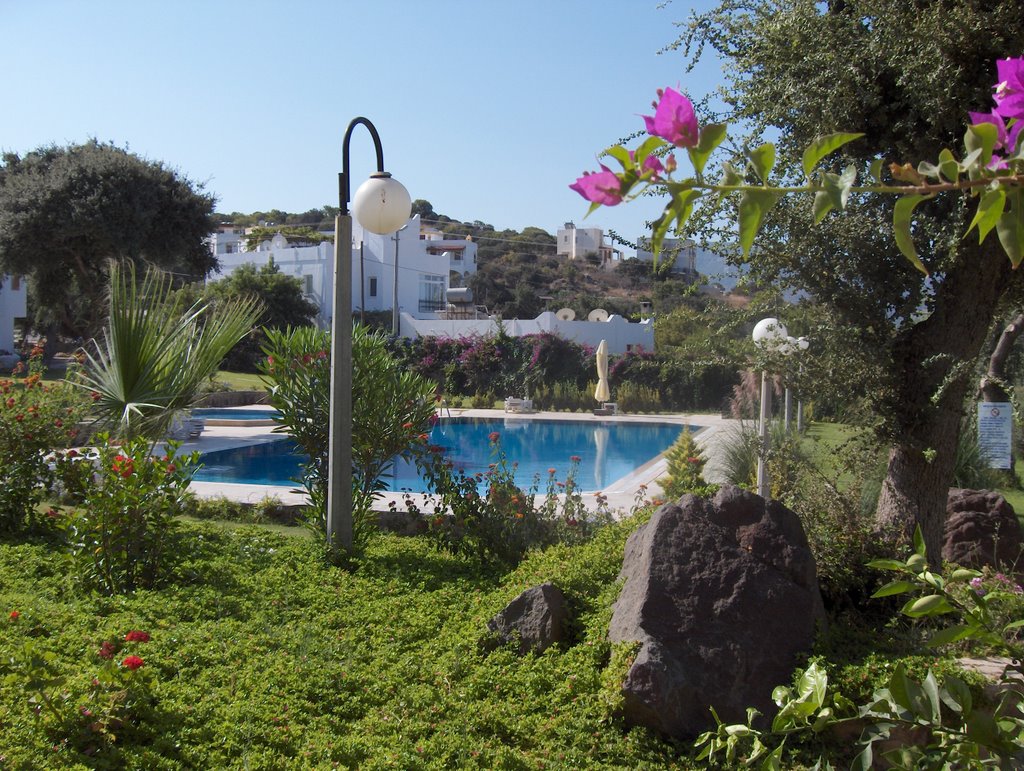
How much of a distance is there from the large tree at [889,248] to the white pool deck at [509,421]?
3.63 m

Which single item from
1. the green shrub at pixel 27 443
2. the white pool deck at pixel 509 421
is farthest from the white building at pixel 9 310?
the green shrub at pixel 27 443

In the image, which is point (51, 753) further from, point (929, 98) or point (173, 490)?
point (929, 98)

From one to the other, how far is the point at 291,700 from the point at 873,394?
11.4 ft

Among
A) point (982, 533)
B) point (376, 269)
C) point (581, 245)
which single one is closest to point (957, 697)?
point (982, 533)

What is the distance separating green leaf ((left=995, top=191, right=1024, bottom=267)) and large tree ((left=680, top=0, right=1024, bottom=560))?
11.7 ft

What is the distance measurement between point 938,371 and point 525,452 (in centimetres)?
1407

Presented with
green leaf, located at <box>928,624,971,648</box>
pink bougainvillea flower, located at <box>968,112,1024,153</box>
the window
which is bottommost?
green leaf, located at <box>928,624,971,648</box>

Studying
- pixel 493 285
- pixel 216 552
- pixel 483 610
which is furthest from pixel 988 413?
pixel 493 285

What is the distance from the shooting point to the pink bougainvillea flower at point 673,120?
1.26 meters

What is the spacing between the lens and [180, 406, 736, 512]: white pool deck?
9.23 metres

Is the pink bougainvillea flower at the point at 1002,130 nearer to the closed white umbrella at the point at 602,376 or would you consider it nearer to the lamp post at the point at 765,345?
the lamp post at the point at 765,345

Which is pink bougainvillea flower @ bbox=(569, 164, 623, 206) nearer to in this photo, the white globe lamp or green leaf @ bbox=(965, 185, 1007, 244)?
green leaf @ bbox=(965, 185, 1007, 244)

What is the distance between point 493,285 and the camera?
58.5m

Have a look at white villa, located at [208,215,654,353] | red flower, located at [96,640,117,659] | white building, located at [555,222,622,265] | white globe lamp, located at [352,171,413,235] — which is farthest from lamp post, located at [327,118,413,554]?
white building, located at [555,222,622,265]
